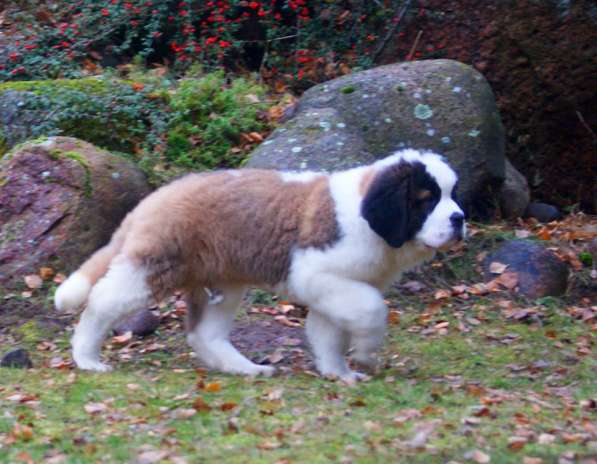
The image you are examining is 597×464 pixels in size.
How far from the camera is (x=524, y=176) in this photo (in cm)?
1356

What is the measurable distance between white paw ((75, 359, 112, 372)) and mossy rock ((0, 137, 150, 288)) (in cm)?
230

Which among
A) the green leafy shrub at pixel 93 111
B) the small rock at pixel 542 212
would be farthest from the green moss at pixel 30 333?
the small rock at pixel 542 212

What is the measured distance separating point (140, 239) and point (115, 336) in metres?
1.75

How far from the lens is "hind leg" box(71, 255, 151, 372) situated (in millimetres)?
7633

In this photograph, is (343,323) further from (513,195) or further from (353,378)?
(513,195)

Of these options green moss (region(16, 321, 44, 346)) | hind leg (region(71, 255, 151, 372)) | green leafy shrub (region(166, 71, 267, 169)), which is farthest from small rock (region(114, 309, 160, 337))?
green leafy shrub (region(166, 71, 267, 169))

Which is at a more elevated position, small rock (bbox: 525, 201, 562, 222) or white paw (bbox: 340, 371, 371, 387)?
white paw (bbox: 340, 371, 371, 387)

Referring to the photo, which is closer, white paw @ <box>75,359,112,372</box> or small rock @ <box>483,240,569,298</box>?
white paw @ <box>75,359,112,372</box>

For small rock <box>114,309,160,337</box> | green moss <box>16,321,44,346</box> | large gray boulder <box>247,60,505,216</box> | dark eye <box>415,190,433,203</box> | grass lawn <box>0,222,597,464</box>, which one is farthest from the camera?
large gray boulder <box>247,60,505,216</box>

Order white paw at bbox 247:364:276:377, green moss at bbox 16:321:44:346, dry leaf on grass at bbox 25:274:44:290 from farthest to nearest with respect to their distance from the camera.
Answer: dry leaf on grass at bbox 25:274:44:290 < green moss at bbox 16:321:44:346 < white paw at bbox 247:364:276:377

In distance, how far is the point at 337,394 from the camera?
7000 millimetres

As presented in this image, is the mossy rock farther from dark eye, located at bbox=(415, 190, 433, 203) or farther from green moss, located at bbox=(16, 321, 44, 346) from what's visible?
dark eye, located at bbox=(415, 190, 433, 203)

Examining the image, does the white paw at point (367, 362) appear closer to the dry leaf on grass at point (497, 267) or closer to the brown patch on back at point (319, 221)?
the brown patch on back at point (319, 221)

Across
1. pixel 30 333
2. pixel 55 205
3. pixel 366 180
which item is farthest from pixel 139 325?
pixel 366 180
